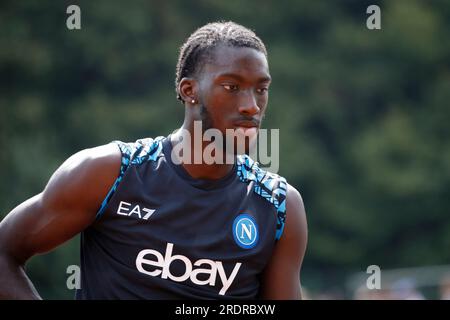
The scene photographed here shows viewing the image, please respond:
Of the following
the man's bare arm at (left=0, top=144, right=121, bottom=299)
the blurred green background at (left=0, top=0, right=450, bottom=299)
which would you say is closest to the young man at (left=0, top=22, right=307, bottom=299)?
the man's bare arm at (left=0, top=144, right=121, bottom=299)

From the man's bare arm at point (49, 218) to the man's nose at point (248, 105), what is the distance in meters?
0.80

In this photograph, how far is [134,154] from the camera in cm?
454

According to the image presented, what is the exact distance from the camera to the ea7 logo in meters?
4.41

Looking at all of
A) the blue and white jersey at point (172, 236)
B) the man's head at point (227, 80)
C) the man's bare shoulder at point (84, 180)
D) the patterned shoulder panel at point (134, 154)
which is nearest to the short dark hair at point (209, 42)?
the man's head at point (227, 80)

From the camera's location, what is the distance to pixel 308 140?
24.5 meters

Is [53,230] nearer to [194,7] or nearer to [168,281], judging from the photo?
[168,281]

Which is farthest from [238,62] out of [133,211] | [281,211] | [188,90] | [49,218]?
[49,218]

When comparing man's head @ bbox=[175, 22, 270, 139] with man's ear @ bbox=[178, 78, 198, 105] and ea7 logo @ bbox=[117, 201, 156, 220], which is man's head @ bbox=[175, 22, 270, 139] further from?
ea7 logo @ bbox=[117, 201, 156, 220]

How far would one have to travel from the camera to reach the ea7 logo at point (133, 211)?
4.41 metres

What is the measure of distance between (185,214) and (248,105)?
67cm

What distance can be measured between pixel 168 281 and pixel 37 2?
71.9 ft

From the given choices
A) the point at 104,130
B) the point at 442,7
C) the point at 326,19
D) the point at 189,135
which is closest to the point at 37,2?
the point at 104,130
